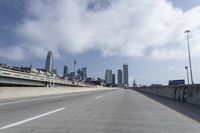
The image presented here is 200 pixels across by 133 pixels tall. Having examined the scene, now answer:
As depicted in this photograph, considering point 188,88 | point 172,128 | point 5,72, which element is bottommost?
point 172,128

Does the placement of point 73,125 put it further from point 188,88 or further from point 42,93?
point 42,93

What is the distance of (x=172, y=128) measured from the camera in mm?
8961

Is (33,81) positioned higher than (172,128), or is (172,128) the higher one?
(33,81)

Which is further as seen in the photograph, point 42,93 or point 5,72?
point 5,72

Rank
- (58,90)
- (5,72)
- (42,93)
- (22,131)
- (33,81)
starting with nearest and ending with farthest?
1. (22,131)
2. (42,93)
3. (58,90)
4. (5,72)
5. (33,81)

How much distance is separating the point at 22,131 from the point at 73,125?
1.73 m

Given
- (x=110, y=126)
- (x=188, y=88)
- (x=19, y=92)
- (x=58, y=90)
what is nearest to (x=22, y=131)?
(x=110, y=126)

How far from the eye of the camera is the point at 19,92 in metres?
29.5

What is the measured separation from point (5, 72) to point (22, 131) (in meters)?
51.7

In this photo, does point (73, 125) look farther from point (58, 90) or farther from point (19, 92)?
point (58, 90)

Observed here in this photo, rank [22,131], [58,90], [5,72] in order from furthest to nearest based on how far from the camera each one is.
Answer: [5,72], [58,90], [22,131]

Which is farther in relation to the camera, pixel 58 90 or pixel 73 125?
pixel 58 90

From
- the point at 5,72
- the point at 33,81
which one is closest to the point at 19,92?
the point at 5,72

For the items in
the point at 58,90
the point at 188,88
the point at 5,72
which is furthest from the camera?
the point at 5,72
